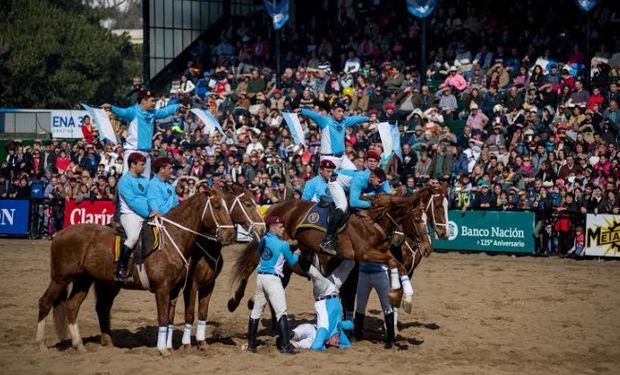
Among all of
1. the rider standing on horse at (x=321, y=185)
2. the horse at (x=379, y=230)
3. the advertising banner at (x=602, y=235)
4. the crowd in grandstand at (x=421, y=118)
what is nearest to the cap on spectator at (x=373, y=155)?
the rider standing on horse at (x=321, y=185)

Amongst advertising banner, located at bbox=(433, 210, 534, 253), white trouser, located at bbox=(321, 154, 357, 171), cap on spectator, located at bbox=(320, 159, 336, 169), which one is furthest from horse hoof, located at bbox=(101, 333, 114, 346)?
advertising banner, located at bbox=(433, 210, 534, 253)

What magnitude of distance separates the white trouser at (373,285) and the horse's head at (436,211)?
1032mm

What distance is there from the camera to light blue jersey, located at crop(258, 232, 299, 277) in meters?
12.7

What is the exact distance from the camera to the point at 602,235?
22.5m

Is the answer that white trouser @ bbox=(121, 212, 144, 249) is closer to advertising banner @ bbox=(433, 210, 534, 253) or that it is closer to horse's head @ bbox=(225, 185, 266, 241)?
horse's head @ bbox=(225, 185, 266, 241)

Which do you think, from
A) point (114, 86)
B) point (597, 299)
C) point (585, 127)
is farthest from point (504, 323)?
point (114, 86)

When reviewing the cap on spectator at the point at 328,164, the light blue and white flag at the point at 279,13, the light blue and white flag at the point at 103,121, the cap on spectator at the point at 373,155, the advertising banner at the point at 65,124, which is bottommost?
the cap on spectator at the point at 328,164

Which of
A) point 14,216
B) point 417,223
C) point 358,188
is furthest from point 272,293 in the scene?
point 14,216

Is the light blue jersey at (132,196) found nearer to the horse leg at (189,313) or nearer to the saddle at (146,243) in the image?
the saddle at (146,243)

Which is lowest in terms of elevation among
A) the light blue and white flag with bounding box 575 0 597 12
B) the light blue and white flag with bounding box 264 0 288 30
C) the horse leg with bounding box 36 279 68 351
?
the horse leg with bounding box 36 279 68 351

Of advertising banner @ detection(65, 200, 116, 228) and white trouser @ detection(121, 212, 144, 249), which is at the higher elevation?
white trouser @ detection(121, 212, 144, 249)

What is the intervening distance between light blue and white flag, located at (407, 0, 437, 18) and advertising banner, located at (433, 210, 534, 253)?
7.31 metres

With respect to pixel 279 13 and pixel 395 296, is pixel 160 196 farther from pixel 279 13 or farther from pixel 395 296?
pixel 279 13

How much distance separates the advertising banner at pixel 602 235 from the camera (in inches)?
877
